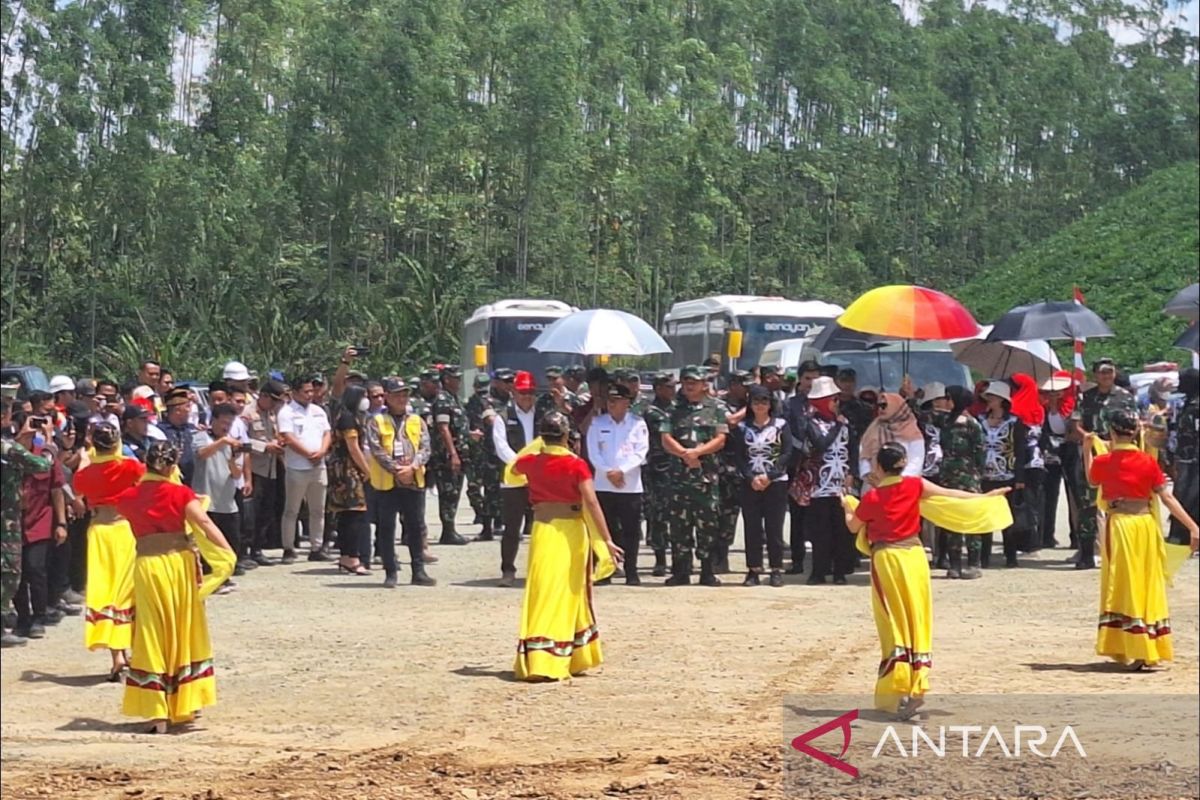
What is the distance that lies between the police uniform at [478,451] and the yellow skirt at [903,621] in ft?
28.6

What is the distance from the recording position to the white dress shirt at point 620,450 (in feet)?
43.7

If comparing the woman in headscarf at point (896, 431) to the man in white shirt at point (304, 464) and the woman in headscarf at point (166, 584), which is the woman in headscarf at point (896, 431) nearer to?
the man in white shirt at point (304, 464)

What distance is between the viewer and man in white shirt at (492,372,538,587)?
1380 cm

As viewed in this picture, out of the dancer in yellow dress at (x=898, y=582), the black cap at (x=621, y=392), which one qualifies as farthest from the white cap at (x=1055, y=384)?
the dancer in yellow dress at (x=898, y=582)

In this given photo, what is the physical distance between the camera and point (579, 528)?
33.0 feet

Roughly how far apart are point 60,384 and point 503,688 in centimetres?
284

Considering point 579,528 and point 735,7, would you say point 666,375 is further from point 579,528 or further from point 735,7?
point 579,528

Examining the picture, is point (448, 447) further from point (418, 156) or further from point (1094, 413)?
point (1094, 413)

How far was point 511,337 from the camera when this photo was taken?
24.1 m

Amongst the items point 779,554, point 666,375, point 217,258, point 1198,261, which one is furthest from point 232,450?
point 1198,261

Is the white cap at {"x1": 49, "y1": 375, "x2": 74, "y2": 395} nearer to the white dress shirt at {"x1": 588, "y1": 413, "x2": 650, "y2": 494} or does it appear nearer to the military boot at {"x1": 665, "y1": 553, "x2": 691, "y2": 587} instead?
the white dress shirt at {"x1": 588, "y1": 413, "x2": 650, "y2": 494}

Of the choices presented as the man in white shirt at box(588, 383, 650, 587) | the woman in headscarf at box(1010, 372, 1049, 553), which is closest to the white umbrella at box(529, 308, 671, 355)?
A: the man in white shirt at box(588, 383, 650, 587)

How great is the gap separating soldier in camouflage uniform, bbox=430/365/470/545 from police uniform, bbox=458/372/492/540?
0.47 ft

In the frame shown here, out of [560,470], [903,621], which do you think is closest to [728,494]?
[560,470]
